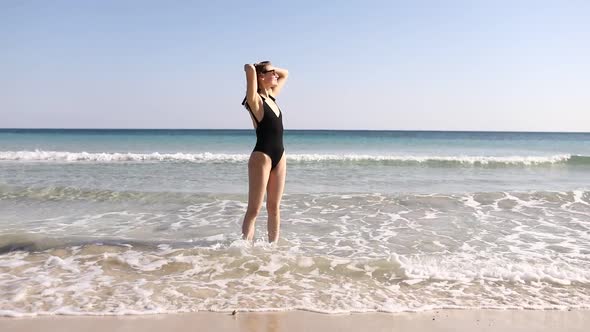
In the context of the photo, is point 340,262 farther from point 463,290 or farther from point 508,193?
point 508,193

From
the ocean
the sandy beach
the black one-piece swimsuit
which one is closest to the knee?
the ocean

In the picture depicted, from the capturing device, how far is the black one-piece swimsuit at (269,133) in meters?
5.20

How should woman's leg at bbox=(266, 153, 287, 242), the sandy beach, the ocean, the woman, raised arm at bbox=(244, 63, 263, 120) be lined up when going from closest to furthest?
the sandy beach, the ocean, raised arm at bbox=(244, 63, 263, 120), the woman, woman's leg at bbox=(266, 153, 287, 242)

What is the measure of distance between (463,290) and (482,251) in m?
1.60

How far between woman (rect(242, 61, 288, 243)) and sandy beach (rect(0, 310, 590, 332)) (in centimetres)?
184

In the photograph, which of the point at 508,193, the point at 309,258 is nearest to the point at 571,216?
the point at 508,193

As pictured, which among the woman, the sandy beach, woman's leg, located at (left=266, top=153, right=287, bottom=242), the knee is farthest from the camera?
the knee

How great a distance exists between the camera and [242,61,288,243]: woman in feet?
17.0

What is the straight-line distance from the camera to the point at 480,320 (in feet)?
12.3

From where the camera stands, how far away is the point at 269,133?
17.2ft

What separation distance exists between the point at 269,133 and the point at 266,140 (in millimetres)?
86

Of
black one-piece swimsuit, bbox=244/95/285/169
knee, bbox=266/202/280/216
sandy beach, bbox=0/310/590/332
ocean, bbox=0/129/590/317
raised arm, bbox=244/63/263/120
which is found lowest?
sandy beach, bbox=0/310/590/332

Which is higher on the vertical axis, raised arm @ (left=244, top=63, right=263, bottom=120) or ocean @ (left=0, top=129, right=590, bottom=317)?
raised arm @ (left=244, top=63, right=263, bottom=120)

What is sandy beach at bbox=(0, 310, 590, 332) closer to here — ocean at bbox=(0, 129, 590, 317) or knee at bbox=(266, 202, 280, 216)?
ocean at bbox=(0, 129, 590, 317)
